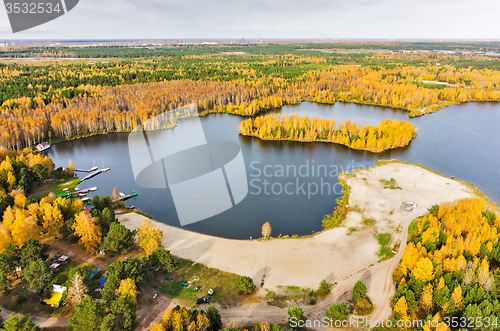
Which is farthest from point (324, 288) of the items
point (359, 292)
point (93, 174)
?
point (93, 174)

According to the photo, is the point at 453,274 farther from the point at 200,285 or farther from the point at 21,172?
the point at 21,172

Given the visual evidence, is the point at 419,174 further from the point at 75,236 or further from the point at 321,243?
the point at 75,236

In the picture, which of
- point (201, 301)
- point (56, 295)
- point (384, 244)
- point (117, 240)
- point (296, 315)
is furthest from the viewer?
point (384, 244)

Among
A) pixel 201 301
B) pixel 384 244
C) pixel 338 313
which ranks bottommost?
pixel 201 301

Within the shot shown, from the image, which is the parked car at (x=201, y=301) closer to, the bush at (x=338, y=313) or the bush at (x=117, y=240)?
the bush at (x=338, y=313)

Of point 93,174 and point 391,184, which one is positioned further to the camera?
point 93,174

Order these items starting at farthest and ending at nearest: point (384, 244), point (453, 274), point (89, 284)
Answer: point (384, 244) → point (453, 274) → point (89, 284)

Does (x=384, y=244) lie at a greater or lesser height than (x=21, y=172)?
lesser
